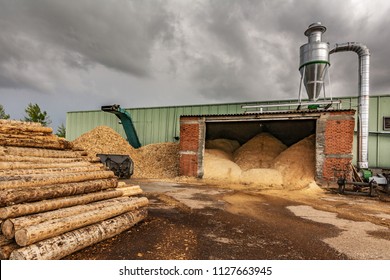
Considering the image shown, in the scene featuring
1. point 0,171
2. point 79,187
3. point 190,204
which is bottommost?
point 190,204

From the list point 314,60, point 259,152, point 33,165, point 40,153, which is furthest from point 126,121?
point 314,60

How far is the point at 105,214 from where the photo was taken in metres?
4.39

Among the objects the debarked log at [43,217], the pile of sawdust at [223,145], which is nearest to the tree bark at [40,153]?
the debarked log at [43,217]

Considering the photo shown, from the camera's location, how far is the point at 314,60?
47.0 feet

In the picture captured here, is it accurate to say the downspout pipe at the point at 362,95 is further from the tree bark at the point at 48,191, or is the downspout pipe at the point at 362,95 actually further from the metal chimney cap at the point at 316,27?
the tree bark at the point at 48,191

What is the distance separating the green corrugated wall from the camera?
14688 mm

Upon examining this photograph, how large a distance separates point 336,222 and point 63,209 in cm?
612

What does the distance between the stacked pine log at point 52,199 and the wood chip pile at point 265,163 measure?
8.09 m

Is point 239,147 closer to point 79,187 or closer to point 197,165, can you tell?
point 197,165

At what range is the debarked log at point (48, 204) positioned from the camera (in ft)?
10.9

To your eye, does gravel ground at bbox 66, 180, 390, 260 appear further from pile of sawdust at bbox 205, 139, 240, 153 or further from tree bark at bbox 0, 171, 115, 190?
pile of sawdust at bbox 205, 139, 240, 153

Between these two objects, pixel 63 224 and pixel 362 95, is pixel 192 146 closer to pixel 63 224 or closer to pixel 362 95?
pixel 63 224

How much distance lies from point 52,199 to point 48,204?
0.80 ft
